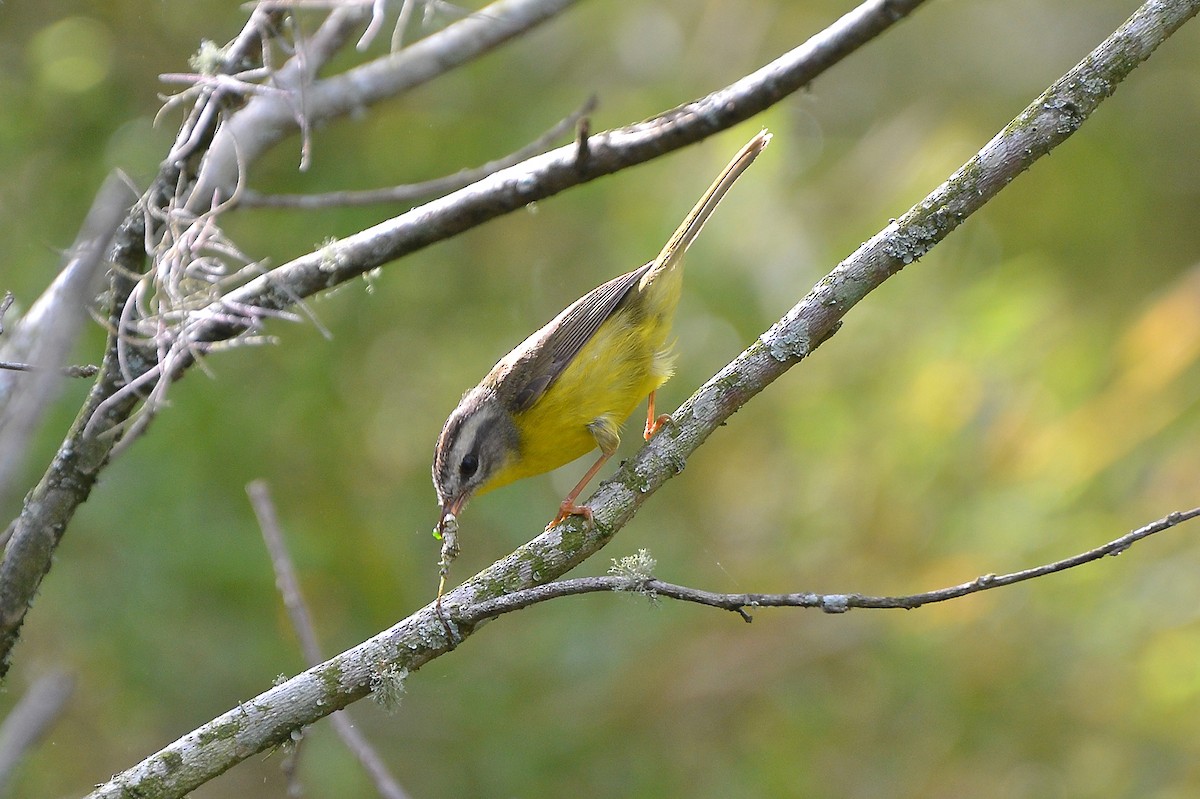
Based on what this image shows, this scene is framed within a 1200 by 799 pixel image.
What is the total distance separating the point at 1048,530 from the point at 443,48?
3552 millimetres

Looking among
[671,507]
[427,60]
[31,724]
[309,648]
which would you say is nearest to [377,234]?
[309,648]

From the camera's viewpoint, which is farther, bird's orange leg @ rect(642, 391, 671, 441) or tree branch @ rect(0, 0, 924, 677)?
bird's orange leg @ rect(642, 391, 671, 441)

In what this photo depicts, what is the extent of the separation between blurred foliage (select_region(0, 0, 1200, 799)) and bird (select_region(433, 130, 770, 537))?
1.62 metres

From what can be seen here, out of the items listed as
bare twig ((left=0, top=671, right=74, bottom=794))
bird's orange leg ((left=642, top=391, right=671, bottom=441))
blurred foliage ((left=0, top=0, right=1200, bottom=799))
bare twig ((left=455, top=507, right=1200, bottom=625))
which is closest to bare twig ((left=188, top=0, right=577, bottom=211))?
blurred foliage ((left=0, top=0, right=1200, bottom=799))

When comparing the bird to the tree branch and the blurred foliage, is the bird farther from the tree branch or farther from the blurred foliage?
the blurred foliage

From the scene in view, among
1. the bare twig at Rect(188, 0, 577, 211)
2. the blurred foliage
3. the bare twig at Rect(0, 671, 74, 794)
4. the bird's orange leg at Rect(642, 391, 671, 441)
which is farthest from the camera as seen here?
the blurred foliage

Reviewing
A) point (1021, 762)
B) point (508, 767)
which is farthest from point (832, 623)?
point (508, 767)

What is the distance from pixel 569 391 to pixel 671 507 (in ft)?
7.64

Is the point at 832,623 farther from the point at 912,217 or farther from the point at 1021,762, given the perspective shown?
the point at 912,217

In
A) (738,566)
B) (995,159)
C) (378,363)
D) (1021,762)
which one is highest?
(378,363)

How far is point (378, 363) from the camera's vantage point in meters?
7.03

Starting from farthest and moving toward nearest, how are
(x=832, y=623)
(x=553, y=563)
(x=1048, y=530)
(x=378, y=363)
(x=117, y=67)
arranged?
1. (x=378, y=363)
2. (x=117, y=67)
3. (x=832, y=623)
4. (x=1048, y=530)
5. (x=553, y=563)

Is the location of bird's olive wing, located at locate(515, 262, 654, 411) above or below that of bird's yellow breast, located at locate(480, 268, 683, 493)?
above

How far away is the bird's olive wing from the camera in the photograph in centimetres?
450
